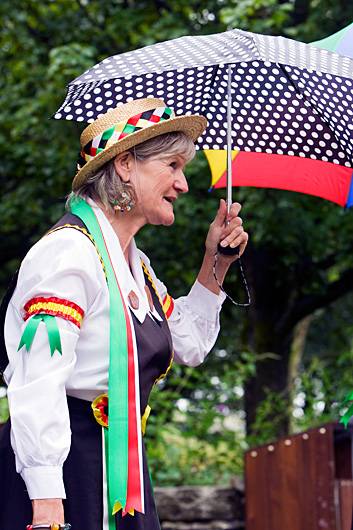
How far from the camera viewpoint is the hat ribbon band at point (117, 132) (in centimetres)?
249

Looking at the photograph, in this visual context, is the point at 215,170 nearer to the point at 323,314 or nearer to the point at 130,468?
the point at 130,468

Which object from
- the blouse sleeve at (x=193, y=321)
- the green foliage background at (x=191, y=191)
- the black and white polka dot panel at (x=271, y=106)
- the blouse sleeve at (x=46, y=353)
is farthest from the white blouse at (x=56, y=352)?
the green foliage background at (x=191, y=191)

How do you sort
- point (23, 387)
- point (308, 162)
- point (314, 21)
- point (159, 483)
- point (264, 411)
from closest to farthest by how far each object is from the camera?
point (23, 387) → point (308, 162) → point (159, 483) → point (264, 411) → point (314, 21)

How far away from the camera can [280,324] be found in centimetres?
1010

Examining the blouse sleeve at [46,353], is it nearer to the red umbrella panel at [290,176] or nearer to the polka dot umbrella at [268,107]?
the polka dot umbrella at [268,107]

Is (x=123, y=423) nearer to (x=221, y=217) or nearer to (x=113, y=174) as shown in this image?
(x=113, y=174)

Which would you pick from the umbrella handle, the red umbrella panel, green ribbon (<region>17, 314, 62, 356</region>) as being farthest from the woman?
the red umbrella panel

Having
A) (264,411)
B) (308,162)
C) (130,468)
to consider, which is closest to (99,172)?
(130,468)

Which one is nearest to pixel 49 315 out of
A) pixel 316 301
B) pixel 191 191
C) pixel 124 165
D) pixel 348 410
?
pixel 124 165

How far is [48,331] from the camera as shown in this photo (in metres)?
2.18

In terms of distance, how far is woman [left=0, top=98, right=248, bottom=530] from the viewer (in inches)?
84.1

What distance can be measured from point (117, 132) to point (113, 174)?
4.2 inches

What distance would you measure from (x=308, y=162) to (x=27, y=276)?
1503 millimetres

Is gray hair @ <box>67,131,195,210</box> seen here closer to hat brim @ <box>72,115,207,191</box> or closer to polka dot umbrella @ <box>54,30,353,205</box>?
hat brim @ <box>72,115,207,191</box>
